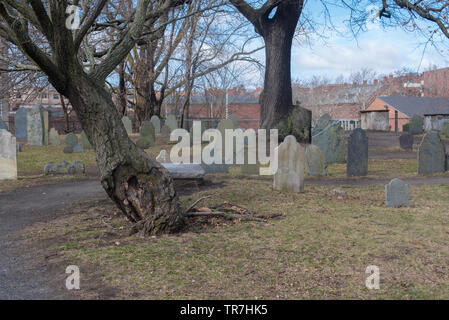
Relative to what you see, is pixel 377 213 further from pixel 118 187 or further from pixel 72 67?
pixel 72 67

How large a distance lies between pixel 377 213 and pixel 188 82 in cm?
1742

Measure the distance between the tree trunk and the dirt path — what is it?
58.8 inches

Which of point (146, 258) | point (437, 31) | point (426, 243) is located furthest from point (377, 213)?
point (437, 31)

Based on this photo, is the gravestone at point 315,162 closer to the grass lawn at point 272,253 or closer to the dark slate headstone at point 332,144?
the dark slate headstone at point 332,144

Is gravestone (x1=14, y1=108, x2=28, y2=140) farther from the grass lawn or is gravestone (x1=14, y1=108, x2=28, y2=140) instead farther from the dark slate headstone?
the grass lawn

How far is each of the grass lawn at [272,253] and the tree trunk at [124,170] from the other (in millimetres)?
359

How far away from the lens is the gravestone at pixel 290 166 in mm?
9000

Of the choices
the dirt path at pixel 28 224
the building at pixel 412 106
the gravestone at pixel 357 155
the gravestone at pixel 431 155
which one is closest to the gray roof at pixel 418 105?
the building at pixel 412 106

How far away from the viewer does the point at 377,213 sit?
7242mm

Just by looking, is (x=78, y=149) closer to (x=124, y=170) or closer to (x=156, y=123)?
(x=156, y=123)

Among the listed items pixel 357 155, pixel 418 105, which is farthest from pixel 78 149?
pixel 418 105

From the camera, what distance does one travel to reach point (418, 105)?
4747 centimetres

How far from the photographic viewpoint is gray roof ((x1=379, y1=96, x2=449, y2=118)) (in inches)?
1794

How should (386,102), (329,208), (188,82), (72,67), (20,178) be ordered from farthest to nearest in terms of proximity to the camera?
1. (386,102)
2. (188,82)
3. (20,178)
4. (329,208)
5. (72,67)
